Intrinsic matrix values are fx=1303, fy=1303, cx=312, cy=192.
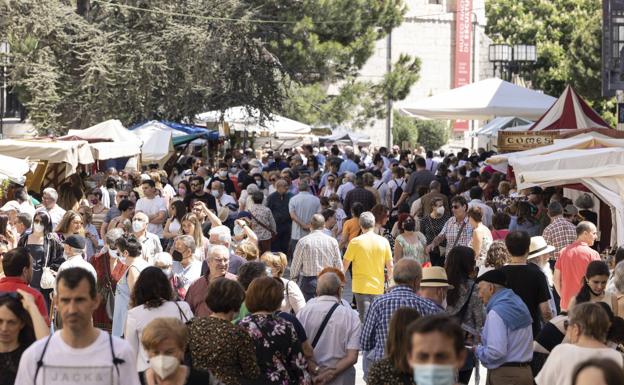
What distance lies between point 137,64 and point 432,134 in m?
31.7

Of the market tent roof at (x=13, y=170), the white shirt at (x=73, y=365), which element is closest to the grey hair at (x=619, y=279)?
the white shirt at (x=73, y=365)

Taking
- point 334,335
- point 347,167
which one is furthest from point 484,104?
point 334,335

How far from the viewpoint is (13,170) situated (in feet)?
52.6

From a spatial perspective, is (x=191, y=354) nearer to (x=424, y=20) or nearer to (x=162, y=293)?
(x=162, y=293)

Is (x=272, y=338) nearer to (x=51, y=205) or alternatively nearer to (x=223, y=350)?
(x=223, y=350)

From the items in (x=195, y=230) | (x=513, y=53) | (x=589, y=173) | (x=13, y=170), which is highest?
(x=513, y=53)

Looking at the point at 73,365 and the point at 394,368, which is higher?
the point at 73,365

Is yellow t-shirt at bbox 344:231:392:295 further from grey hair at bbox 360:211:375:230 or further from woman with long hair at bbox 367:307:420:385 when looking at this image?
woman with long hair at bbox 367:307:420:385

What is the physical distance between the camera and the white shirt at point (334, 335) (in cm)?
841

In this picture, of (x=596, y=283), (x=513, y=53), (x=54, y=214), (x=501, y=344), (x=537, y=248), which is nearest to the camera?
(x=501, y=344)

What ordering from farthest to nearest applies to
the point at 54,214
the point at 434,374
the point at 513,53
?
the point at 513,53 → the point at 54,214 → the point at 434,374

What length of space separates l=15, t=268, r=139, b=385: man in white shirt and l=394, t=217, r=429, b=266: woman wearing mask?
7.57m

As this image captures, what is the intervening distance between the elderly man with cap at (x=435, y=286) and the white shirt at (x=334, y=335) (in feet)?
1.58

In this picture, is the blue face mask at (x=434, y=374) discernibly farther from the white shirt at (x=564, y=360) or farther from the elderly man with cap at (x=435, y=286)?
the elderly man with cap at (x=435, y=286)
